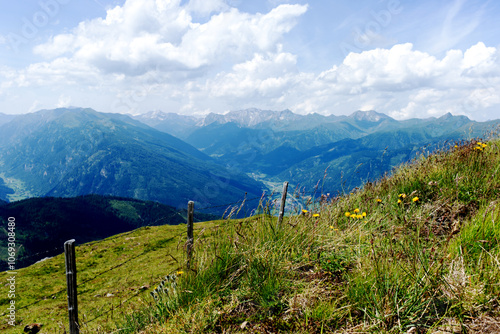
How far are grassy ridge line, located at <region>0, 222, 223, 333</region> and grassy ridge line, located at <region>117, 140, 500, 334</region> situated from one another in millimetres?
2042

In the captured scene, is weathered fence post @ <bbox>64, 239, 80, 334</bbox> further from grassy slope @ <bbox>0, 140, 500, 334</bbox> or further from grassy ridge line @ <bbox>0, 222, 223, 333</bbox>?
grassy ridge line @ <bbox>0, 222, 223, 333</bbox>

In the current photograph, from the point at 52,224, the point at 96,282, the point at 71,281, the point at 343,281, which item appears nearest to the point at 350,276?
the point at 343,281

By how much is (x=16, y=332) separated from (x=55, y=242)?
19974 cm

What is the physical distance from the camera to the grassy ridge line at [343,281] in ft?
9.75

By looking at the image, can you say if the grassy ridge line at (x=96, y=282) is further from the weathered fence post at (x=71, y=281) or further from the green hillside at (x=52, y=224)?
the green hillside at (x=52, y=224)

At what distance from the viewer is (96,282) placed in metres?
13.0

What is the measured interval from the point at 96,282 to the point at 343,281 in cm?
1342

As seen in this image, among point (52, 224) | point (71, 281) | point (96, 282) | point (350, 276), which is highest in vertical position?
point (350, 276)

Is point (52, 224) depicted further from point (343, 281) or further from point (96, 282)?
point (343, 281)

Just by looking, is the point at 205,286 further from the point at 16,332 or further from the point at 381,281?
the point at 16,332

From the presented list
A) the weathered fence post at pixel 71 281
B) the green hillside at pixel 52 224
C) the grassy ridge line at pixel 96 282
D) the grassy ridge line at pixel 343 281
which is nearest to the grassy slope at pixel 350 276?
the grassy ridge line at pixel 343 281

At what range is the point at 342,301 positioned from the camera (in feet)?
11.7

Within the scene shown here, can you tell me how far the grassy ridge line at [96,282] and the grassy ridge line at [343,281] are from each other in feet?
6.70

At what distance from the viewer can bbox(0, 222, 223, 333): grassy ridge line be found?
8.54m
